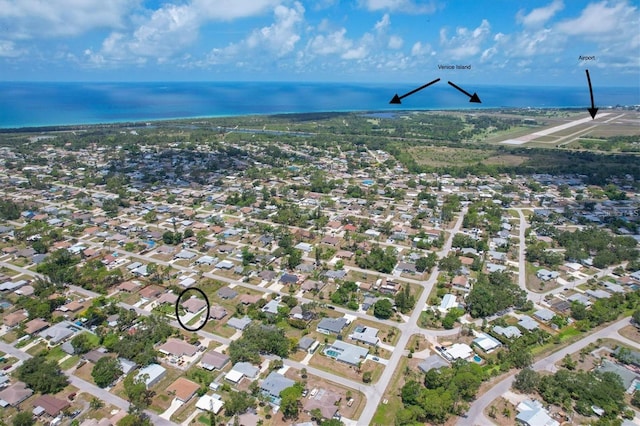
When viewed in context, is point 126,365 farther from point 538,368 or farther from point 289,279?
point 538,368

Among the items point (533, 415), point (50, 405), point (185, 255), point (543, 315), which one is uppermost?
point (185, 255)

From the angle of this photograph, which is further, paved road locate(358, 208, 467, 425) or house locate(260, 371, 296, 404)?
house locate(260, 371, 296, 404)

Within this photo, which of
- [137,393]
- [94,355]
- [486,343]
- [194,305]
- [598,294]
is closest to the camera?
[137,393]

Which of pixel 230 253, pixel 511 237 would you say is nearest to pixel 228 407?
pixel 230 253

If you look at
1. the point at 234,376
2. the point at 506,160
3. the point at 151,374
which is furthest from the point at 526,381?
the point at 506,160

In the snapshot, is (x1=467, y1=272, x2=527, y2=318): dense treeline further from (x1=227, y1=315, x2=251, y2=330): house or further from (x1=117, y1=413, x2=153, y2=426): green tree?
(x1=117, y1=413, x2=153, y2=426): green tree

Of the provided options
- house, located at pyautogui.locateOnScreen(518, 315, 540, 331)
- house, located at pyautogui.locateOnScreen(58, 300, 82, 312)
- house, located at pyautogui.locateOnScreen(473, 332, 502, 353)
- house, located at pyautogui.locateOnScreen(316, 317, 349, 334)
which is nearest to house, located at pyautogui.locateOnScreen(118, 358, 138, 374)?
house, located at pyautogui.locateOnScreen(58, 300, 82, 312)

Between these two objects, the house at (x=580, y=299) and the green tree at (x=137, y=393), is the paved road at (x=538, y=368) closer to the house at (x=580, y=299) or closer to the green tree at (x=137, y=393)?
the house at (x=580, y=299)
